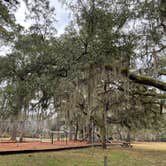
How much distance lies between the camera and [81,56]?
20.2 feet

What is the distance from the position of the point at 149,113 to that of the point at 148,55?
1582cm

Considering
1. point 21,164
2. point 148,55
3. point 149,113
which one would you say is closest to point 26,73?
point 148,55

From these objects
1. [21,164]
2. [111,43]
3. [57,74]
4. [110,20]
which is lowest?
[21,164]

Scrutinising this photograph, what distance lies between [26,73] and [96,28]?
1763 millimetres

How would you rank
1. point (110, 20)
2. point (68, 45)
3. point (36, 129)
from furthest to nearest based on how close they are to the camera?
point (36, 129) → point (68, 45) → point (110, 20)

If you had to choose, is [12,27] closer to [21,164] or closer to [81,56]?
[81,56]

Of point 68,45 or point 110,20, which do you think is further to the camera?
point 68,45

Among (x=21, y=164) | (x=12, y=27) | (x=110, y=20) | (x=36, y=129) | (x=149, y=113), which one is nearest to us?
(x=110, y=20)

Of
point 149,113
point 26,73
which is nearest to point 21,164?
point 26,73

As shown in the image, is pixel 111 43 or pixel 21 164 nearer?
pixel 111 43

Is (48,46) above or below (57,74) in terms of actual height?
above

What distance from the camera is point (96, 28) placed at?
593 centimetres

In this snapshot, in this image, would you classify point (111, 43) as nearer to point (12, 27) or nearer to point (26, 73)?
point (26, 73)

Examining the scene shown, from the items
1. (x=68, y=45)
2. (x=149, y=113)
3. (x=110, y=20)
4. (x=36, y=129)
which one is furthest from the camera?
(x=36, y=129)
